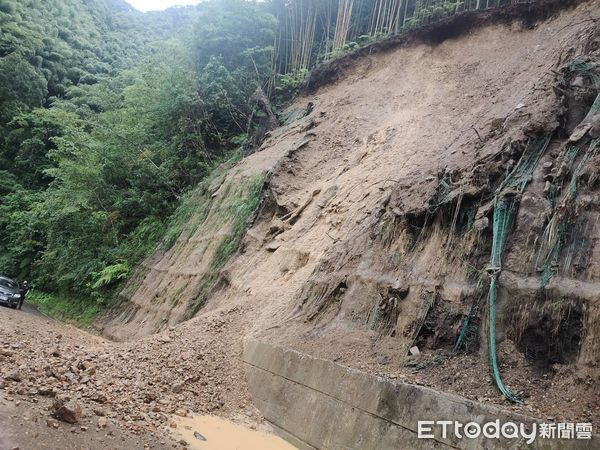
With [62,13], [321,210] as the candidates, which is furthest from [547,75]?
[62,13]

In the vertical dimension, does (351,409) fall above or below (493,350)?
below

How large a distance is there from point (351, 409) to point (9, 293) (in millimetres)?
14626

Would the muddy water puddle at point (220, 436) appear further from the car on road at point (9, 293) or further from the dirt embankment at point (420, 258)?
the car on road at point (9, 293)

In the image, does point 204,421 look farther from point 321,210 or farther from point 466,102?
point 466,102

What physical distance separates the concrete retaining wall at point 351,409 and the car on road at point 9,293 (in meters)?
12.1

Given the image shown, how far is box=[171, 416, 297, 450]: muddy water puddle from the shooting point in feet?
19.2

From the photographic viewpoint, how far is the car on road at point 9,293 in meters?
16.1

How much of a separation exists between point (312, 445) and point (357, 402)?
848 mm

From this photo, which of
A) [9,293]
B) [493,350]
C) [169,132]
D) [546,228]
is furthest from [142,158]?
[493,350]

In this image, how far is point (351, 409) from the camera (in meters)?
5.66

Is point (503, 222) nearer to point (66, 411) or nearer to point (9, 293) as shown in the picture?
point (66, 411)

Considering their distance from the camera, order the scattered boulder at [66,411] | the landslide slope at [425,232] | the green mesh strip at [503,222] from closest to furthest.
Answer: the scattered boulder at [66,411] < the green mesh strip at [503,222] < the landslide slope at [425,232]

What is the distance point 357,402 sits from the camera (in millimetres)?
5660

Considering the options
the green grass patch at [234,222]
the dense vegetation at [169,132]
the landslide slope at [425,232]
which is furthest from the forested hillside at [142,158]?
the green grass patch at [234,222]
